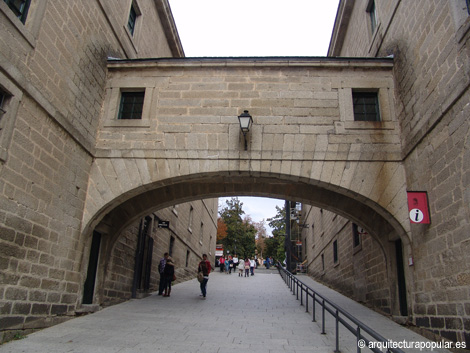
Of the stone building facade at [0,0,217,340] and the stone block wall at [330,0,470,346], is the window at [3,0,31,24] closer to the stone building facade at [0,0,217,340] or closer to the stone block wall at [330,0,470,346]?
the stone building facade at [0,0,217,340]

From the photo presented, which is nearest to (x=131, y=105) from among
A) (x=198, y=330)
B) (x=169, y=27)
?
(x=198, y=330)

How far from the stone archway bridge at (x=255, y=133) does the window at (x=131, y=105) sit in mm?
202

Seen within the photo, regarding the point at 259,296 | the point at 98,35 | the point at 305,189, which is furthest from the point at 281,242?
the point at 98,35

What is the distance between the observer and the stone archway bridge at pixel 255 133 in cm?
756

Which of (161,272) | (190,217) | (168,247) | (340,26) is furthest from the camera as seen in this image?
(190,217)

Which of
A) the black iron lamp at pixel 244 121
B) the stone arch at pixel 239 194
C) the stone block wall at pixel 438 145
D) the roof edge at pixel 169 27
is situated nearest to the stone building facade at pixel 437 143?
the stone block wall at pixel 438 145

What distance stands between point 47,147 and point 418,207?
6.71 metres

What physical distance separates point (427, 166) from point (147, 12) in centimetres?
996

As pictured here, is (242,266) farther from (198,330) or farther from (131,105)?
(198,330)

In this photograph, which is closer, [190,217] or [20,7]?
[20,7]

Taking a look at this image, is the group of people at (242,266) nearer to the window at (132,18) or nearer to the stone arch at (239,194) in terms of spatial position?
the stone arch at (239,194)

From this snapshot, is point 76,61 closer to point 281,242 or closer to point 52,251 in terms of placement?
point 52,251

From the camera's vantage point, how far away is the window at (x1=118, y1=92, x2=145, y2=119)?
877cm

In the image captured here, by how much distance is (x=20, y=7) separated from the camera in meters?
6.04
